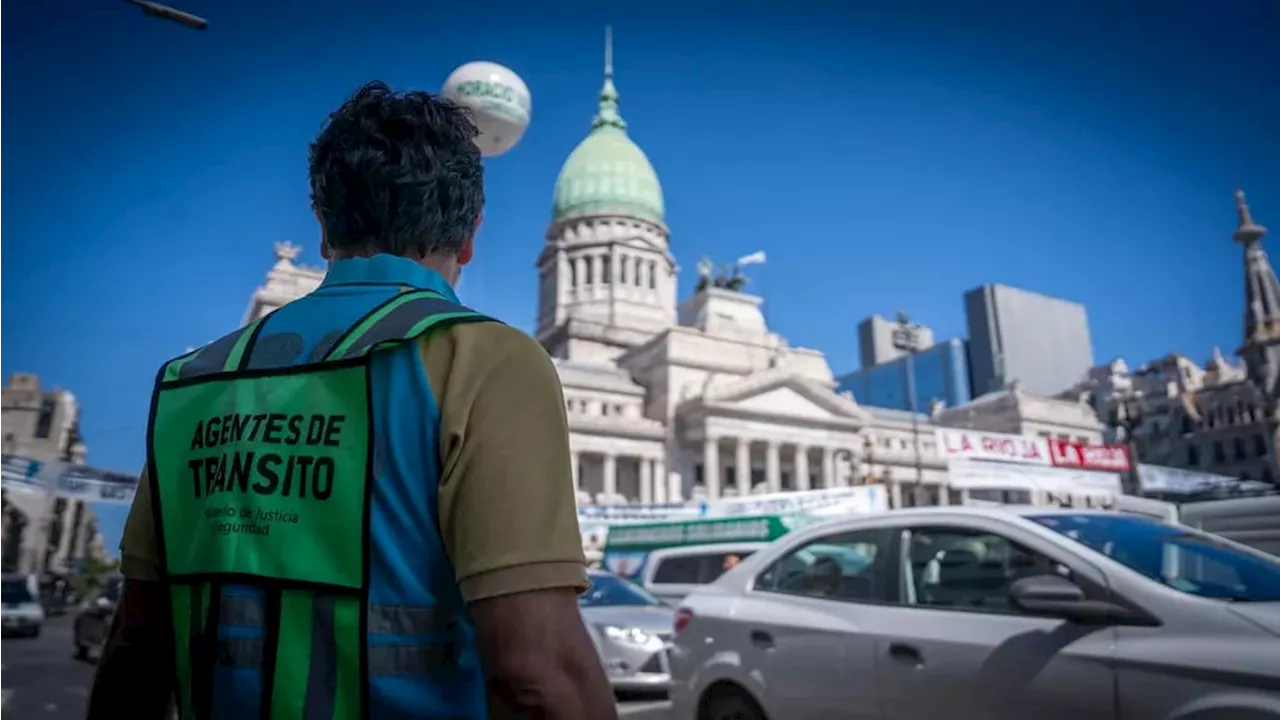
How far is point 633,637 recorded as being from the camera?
8.91 meters

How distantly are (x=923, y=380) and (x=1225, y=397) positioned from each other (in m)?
36.3

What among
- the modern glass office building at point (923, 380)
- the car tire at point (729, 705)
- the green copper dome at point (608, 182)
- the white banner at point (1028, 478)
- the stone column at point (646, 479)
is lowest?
the car tire at point (729, 705)

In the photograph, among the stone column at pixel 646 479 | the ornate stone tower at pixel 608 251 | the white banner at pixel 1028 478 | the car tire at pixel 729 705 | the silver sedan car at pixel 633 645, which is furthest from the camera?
the ornate stone tower at pixel 608 251

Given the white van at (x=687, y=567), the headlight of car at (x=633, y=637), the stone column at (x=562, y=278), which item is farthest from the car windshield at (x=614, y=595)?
the stone column at (x=562, y=278)

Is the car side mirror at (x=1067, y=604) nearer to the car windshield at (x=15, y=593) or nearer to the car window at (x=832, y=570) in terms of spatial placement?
the car window at (x=832, y=570)

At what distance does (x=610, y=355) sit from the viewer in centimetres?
5112

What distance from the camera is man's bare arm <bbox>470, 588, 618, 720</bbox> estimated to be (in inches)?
47.1

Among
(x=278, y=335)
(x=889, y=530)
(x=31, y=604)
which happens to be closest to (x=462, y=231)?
(x=278, y=335)

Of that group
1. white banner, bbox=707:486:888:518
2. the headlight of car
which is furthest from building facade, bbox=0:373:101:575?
white banner, bbox=707:486:888:518

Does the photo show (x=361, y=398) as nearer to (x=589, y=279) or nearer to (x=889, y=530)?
(x=889, y=530)

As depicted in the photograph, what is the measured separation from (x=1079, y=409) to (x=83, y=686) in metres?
57.6

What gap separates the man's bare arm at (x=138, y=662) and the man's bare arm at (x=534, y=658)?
0.75m

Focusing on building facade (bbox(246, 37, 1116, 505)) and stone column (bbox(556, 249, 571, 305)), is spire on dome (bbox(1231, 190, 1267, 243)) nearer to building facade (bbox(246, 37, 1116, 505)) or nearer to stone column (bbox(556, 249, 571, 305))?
building facade (bbox(246, 37, 1116, 505))

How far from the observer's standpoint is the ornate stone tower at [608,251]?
183ft
